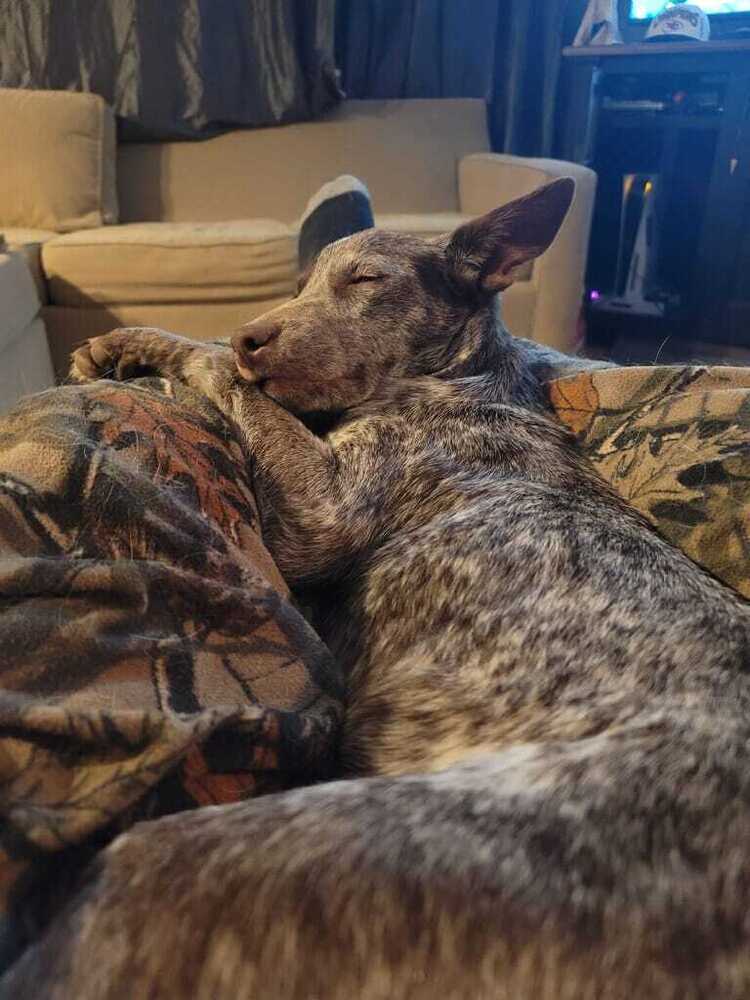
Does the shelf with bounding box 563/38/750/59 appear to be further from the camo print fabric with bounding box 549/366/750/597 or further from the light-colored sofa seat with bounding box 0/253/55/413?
the camo print fabric with bounding box 549/366/750/597

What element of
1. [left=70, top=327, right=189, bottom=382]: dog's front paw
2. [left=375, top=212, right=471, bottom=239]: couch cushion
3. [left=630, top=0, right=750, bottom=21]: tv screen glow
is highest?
[left=630, top=0, right=750, bottom=21]: tv screen glow

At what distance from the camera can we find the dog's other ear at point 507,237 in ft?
5.87

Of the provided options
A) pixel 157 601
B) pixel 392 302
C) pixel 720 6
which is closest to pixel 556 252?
pixel 720 6

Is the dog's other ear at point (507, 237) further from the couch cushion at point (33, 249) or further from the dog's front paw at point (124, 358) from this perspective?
the couch cushion at point (33, 249)

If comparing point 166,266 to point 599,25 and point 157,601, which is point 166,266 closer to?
point 157,601

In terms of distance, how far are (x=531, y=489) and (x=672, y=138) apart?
193 inches

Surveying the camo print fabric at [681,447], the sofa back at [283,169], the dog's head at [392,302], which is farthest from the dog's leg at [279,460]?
the sofa back at [283,169]

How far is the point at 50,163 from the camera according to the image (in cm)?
454

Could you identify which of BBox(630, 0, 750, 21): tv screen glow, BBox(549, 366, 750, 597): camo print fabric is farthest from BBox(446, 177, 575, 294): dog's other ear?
BBox(630, 0, 750, 21): tv screen glow

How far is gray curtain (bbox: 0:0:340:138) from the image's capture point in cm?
493

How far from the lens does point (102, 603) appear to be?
1.02 m

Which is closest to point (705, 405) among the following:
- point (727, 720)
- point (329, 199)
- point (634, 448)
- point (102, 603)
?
point (634, 448)

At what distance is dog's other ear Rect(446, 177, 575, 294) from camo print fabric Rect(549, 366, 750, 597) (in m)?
0.33

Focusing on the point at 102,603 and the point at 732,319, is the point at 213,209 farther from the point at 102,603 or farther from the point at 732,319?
the point at 102,603
